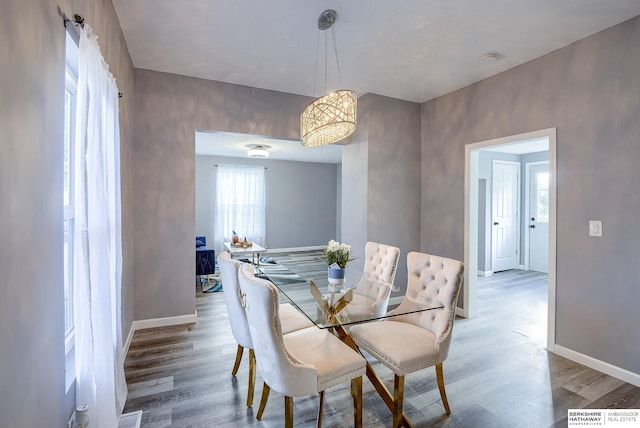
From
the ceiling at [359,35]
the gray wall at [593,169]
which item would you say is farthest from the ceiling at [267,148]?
the gray wall at [593,169]

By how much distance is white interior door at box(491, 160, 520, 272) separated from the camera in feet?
20.3

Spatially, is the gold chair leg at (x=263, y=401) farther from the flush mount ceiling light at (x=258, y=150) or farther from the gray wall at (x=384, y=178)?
the flush mount ceiling light at (x=258, y=150)

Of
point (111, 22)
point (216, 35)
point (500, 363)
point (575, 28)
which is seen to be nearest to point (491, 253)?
point (500, 363)

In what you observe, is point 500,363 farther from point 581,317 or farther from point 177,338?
point 177,338

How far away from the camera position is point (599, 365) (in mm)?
2555

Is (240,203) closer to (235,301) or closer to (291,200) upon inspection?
(291,200)

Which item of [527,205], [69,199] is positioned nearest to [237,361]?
[69,199]

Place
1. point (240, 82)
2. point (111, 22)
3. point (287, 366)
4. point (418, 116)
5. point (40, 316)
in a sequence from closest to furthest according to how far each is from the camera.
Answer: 1. point (40, 316)
2. point (287, 366)
3. point (111, 22)
4. point (240, 82)
5. point (418, 116)

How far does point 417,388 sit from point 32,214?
246 centimetres

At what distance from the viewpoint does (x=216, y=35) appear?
260 centimetres

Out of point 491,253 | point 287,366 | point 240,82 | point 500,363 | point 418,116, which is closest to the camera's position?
point 287,366

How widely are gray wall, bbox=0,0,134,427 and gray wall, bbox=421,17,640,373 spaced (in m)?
3.58

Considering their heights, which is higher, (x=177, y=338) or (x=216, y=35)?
(x=216, y=35)

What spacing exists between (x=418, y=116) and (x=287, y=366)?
3.76 metres
